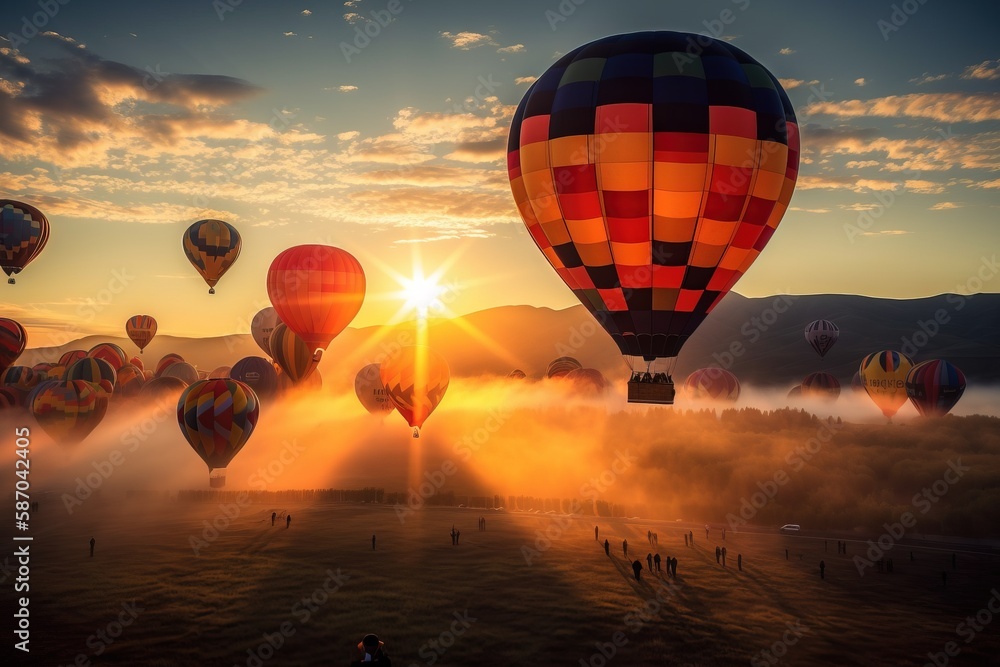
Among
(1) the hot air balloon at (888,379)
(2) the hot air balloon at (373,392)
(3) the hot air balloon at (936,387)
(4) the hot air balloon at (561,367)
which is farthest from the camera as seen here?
(4) the hot air balloon at (561,367)

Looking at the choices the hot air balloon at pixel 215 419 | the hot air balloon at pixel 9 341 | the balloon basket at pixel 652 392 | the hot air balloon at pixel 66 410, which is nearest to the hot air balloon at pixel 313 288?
the hot air balloon at pixel 215 419

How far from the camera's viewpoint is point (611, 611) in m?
30.0

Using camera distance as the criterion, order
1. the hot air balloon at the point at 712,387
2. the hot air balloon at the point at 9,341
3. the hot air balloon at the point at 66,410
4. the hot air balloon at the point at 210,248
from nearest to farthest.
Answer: the hot air balloon at the point at 66,410
the hot air balloon at the point at 210,248
the hot air balloon at the point at 9,341
the hot air balloon at the point at 712,387

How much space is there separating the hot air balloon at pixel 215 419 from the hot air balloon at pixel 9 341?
145 feet

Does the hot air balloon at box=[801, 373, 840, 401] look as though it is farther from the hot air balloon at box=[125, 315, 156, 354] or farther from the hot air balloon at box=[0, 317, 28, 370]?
the hot air balloon at box=[0, 317, 28, 370]

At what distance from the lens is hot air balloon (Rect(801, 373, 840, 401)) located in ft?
368

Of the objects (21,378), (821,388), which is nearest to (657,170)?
(21,378)

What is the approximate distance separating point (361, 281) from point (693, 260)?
35.2m

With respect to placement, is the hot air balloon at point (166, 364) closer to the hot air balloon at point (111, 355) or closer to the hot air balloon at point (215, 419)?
the hot air balloon at point (111, 355)

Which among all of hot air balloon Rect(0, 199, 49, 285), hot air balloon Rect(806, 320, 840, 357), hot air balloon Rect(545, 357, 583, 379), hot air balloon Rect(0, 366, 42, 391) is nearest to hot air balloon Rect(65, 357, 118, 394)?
hot air balloon Rect(0, 199, 49, 285)

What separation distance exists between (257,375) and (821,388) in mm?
80145

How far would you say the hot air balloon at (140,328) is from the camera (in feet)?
393

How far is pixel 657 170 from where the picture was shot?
29141mm

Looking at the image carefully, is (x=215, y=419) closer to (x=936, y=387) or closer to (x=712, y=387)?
(x=712, y=387)
